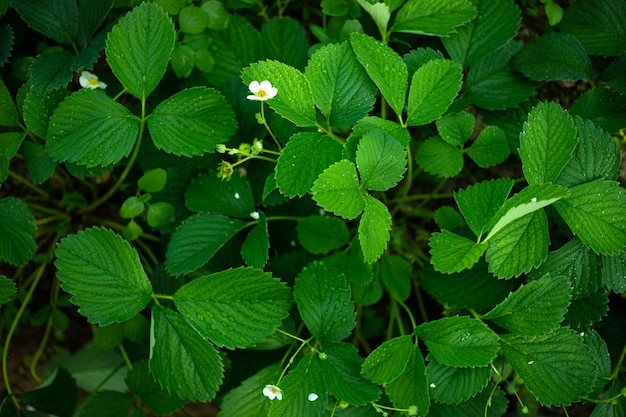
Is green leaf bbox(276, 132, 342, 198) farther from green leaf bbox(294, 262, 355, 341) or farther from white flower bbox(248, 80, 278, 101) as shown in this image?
green leaf bbox(294, 262, 355, 341)

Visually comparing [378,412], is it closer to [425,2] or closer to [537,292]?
[537,292]

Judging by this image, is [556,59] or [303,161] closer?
[303,161]

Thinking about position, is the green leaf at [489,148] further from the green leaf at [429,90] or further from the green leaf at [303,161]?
the green leaf at [303,161]

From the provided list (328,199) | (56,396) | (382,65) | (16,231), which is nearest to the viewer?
(328,199)

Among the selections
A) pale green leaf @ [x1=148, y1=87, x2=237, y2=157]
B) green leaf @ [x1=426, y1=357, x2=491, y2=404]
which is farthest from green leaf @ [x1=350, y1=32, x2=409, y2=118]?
green leaf @ [x1=426, y1=357, x2=491, y2=404]

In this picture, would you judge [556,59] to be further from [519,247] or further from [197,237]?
[197,237]

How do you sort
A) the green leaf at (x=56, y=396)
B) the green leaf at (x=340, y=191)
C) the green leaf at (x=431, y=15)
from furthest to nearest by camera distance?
the green leaf at (x=56, y=396), the green leaf at (x=431, y=15), the green leaf at (x=340, y=191)

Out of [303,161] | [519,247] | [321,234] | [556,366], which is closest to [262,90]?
[303,161]

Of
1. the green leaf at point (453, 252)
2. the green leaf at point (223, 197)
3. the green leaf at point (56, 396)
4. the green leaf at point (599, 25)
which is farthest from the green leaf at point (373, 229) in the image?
the green leaf at point (56, 396)
